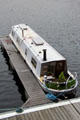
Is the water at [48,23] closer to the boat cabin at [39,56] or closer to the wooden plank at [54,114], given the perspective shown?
the boat cabin at [39,56]

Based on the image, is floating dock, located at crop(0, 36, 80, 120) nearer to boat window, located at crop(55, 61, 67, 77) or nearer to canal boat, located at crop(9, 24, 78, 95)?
canal boat, located at crop(9, 24, 78, 95)

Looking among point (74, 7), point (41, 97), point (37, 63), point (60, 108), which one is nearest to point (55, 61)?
point (37, 63)

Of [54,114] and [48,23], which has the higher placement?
[48,23]

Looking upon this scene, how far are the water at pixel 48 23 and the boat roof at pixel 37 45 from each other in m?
4.83

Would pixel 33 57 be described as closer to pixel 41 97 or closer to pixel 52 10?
pixel 41 97

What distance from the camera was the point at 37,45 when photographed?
30688mm

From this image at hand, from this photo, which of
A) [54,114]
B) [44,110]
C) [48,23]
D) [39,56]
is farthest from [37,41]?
[48,23]

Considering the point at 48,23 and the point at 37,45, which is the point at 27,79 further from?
the point at 48,23

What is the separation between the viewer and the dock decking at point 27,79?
75.5ft

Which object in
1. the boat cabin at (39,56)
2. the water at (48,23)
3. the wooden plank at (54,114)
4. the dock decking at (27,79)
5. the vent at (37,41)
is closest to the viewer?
the wooden plank at (54,114)

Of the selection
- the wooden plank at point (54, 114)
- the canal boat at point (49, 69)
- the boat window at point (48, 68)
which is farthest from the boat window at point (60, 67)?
the wooden plank at point (54, 114)

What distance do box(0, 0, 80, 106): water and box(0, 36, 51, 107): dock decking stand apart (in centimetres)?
175

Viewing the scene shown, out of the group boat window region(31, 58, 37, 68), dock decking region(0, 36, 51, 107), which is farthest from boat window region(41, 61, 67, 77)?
boat window region(31, 58, 37, 68)

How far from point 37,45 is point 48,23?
24490mm
